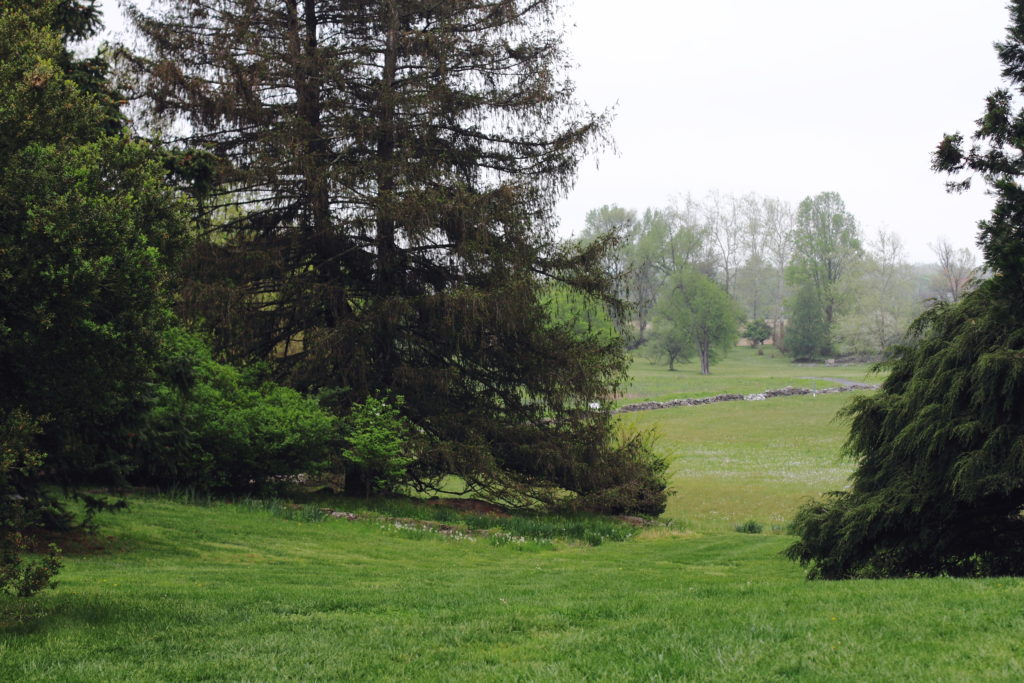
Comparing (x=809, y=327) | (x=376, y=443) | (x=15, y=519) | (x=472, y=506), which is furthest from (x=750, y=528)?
(x=809, y=327)

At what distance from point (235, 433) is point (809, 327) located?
80.2 metres

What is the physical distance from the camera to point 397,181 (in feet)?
58.7

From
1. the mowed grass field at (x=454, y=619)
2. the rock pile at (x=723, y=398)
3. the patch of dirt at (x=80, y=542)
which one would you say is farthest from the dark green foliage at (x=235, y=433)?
the rock pile at (x=723, y=398)

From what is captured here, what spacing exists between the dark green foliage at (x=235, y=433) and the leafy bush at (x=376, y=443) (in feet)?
1.58

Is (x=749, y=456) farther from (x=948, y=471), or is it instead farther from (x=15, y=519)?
(x=15, y=519)

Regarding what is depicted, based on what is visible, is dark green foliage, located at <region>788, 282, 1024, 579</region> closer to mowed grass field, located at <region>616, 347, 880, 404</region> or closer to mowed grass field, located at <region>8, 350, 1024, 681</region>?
mowed grass field, located at <region>8, 350, 1024, 681</region>

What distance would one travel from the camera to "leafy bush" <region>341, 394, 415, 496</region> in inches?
636

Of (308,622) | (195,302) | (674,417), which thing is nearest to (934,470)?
(308,622)

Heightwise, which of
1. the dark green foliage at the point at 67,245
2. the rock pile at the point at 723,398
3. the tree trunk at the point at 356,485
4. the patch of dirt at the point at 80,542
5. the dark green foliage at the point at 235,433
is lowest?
the rock pile at the point at 723,398

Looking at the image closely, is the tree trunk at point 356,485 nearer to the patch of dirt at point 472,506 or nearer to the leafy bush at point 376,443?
the leafy bush at point 376,443

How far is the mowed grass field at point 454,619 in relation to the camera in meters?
5.36

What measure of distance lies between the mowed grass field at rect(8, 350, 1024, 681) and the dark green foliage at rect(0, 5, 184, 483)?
2.00 m

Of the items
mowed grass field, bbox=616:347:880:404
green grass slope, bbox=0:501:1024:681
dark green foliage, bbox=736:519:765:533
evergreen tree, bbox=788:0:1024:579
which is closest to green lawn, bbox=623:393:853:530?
dark green foliage, bbox=736:519:765:533

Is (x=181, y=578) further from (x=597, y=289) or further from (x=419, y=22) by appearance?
(x=419, y=22)
